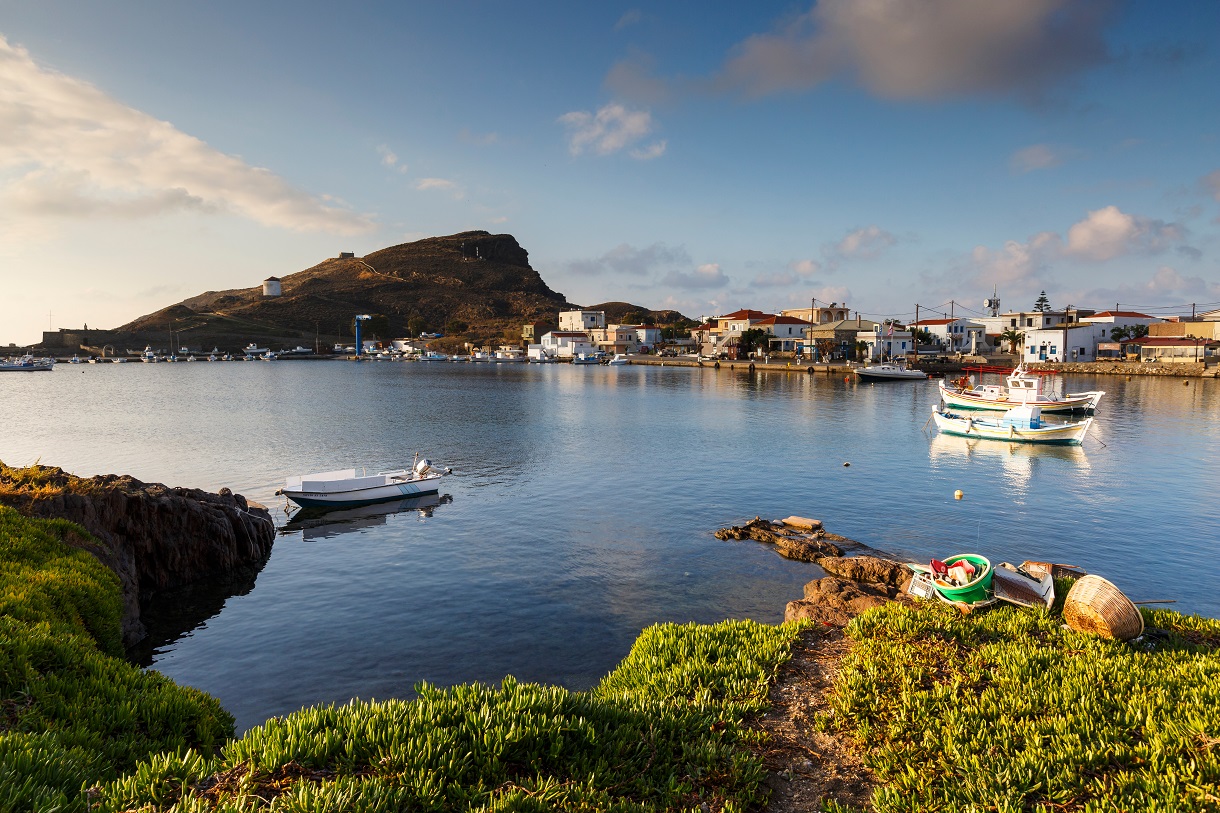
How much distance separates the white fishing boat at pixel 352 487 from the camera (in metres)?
30.2

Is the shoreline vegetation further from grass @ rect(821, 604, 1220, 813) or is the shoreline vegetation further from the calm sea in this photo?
the calm sea

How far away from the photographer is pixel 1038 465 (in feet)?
136

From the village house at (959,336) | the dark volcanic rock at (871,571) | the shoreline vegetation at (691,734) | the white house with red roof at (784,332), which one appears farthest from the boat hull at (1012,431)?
the village house at (959,336)

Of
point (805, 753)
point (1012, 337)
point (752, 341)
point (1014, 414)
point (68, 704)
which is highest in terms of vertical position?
point (752, 341)

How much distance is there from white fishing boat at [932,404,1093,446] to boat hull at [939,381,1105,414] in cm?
422

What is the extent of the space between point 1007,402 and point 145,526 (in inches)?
2550

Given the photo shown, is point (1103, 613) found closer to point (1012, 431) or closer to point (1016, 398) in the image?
point (1012, 431)

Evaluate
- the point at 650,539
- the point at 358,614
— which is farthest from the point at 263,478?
the point at 650,539

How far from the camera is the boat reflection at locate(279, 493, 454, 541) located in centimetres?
2817

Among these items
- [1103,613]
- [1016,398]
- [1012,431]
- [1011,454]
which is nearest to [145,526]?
[1103,613]

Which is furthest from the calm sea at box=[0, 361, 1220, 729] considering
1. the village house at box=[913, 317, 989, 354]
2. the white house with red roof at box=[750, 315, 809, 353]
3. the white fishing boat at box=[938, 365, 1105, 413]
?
the white house with red roof at box=[750, 315, 809, 353]

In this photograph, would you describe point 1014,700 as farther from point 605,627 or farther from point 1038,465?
point 1038,465

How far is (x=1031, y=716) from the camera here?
873 centimetres

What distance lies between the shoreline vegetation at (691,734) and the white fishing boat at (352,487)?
18.2 metres
